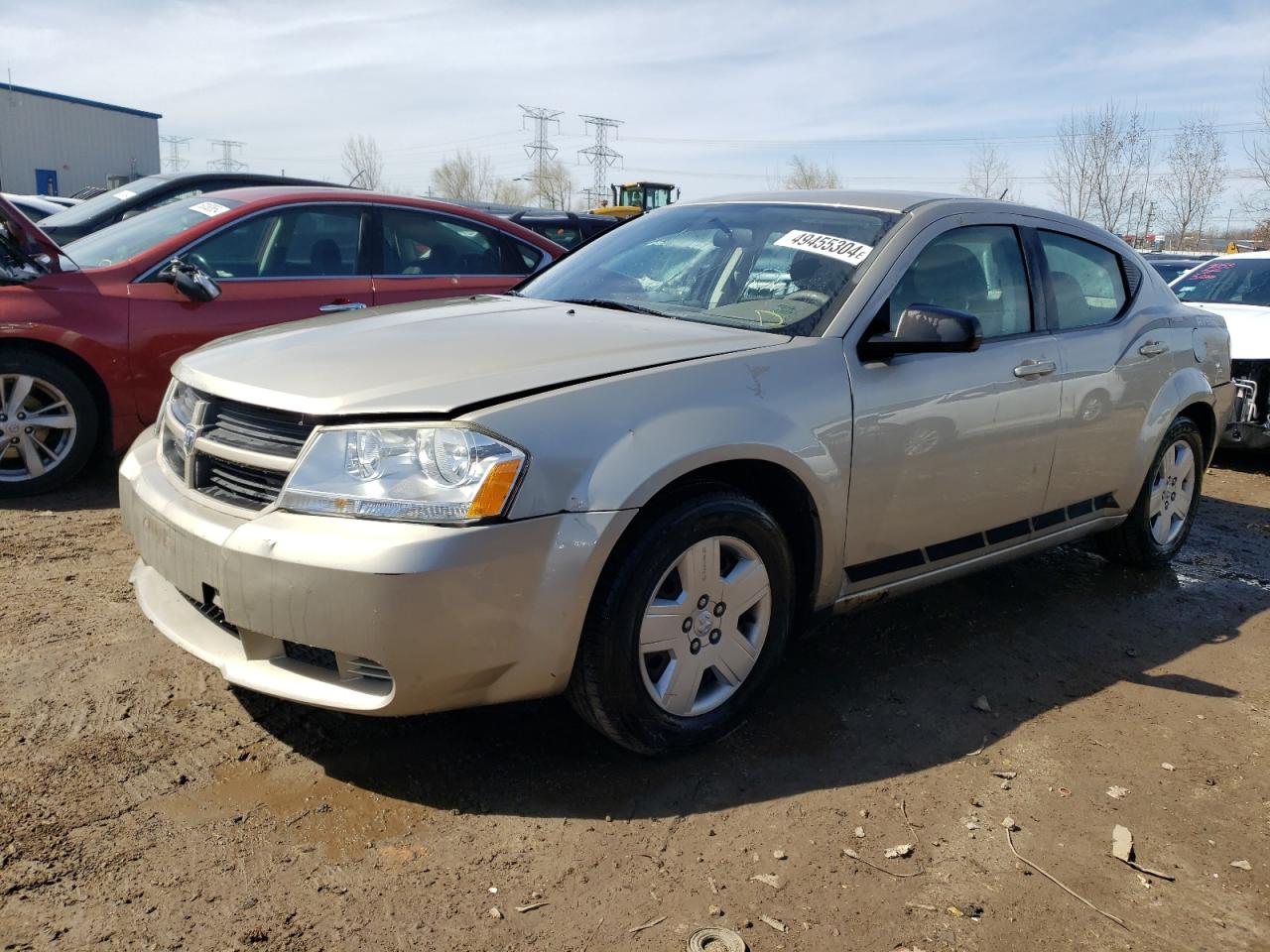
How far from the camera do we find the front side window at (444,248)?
616 centimetres

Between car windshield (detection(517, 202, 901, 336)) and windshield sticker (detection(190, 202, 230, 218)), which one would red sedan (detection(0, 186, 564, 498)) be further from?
car windshield (detection(517, 202, 901, 336))

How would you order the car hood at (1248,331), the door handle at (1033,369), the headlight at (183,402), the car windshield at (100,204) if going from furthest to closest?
1. the car windshield at (100,204)
2. the car hood at (1248,331)
3. the door handle at (1033,369)
4. the headlight at (183,402)

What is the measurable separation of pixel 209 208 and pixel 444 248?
134 centimetres

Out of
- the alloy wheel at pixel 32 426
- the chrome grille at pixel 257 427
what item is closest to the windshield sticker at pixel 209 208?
the alloy wheel at pixel 32 426

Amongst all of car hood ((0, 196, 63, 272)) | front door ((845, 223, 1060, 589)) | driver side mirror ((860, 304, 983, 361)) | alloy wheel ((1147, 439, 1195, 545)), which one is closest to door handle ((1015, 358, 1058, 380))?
front door ((845, 223, 1060, 589))

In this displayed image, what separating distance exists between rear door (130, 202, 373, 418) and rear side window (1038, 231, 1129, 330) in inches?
141

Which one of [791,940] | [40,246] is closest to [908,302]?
[791,940]

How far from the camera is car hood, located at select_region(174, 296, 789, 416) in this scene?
2578 mm

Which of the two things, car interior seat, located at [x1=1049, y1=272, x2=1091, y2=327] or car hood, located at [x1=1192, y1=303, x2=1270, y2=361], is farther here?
car hood, located at [x1=1192, y1=303, x2=1270, y2=361]

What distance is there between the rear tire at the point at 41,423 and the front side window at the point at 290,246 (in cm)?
94

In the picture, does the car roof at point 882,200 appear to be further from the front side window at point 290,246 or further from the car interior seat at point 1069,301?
the front side window at point 290,246

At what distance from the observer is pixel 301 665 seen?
2578mm

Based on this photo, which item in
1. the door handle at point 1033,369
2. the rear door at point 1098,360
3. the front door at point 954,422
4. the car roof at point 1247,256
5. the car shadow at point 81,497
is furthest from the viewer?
the car roof at point 1247,256

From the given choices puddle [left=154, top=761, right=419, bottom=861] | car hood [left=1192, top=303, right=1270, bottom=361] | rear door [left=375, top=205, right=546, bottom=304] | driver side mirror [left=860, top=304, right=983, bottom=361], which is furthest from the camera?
car hood [left=1192, top=303, right=1270, bottom=361]
